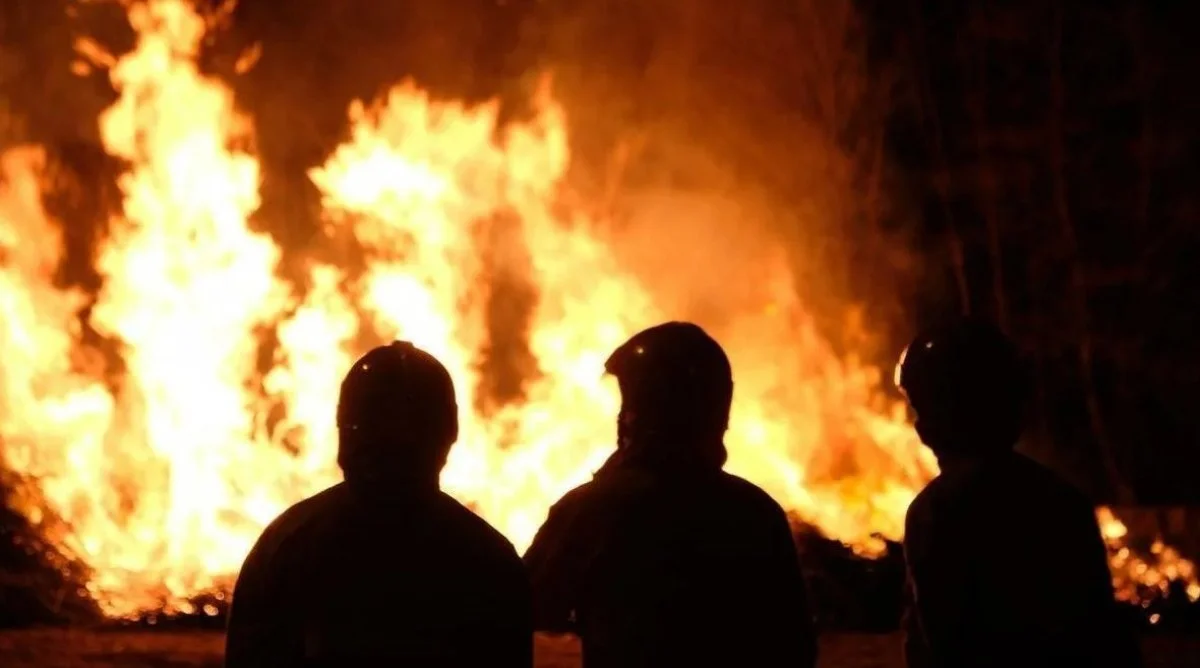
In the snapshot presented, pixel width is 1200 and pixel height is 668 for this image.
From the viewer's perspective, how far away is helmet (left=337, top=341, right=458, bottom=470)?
2623 mm

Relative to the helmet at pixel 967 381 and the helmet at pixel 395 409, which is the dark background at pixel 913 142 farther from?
the helmet at pixel 395 409

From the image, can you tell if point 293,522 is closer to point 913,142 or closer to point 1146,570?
point 1146,570

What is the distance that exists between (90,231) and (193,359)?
2.51 metres

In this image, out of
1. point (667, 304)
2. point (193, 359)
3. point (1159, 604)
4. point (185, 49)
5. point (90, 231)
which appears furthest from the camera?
point (667, 304)

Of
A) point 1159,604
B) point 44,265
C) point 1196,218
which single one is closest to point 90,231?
point 44,265

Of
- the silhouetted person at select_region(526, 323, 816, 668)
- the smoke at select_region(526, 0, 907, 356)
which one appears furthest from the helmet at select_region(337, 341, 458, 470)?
the smoke at select_region(526, 0, 907, 356)

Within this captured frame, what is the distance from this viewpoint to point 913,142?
13.2 m

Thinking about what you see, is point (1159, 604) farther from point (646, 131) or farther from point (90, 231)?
point (90, 231)

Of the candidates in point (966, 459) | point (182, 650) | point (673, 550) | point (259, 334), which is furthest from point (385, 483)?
point (259, 334)

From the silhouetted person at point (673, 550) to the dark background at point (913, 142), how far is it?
340 inches

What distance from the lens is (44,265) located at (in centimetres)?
1009

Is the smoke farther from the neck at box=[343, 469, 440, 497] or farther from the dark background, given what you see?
the neck at box=[343, 469, 440, 497]

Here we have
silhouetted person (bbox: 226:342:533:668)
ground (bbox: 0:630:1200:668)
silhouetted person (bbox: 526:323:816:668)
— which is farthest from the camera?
ground (bbox: 0:630:1200:668)

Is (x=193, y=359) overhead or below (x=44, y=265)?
below
